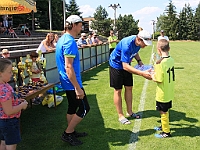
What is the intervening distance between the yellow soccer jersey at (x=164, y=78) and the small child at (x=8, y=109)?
2.17 metres

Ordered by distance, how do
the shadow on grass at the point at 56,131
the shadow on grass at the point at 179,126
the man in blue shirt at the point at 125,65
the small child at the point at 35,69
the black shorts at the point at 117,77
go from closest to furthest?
1. the shadow on grass at the point at 56,131
2. the man in blue shirt at the point at 125,65
3. the shadow on grass at the point at 179,126
4. the black shorts at the point at 117,77
5. the small child at the point at 35,69

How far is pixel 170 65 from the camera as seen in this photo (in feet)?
13.1

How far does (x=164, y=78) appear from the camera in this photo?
3.99m

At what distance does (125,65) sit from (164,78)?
2.61 feet

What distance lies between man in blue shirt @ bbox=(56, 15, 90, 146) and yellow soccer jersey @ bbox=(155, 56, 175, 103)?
4.15ft

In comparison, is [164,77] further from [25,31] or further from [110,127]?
[25,31]

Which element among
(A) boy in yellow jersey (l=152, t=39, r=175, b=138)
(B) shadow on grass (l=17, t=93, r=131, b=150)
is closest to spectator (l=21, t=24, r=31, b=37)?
(B) shadow on grass (l=17, t=93, r=131, b=150)

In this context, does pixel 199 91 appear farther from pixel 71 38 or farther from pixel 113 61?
pixel 71 38

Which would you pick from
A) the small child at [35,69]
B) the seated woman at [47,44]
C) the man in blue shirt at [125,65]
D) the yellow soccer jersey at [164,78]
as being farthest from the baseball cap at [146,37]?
the seated woman at [47,44]

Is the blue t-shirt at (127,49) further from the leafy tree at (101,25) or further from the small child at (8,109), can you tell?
the leafy tree at (101,25)

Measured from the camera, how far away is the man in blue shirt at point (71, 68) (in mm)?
3500

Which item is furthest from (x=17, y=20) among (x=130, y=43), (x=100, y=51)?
(x=130, y=43)

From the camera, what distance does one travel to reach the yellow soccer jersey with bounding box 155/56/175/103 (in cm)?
394

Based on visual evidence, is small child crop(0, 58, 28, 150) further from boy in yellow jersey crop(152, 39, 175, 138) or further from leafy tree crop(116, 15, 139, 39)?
leafy tree crop(116, 15, 139, 39)
